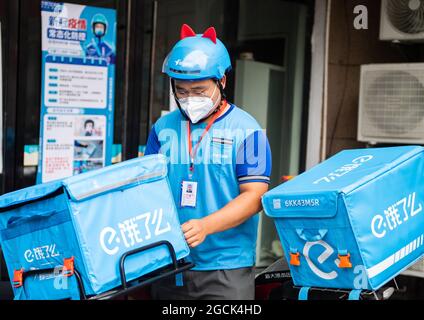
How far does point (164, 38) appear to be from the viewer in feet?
15.0

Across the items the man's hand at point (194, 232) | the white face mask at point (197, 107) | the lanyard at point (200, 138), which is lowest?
the man's hand at point (194, 232)

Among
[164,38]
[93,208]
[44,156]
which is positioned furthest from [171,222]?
[164,38]

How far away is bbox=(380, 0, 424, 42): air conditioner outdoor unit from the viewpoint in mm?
4559

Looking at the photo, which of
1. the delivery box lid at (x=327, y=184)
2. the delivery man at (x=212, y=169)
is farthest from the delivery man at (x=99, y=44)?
the delivery box lid at (x=327, y=184)

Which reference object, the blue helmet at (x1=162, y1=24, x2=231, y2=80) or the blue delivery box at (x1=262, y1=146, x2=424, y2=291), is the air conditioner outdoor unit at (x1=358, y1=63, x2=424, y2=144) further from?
the blue helmet at (x1=162, y1=24, x2=231, y2=80)

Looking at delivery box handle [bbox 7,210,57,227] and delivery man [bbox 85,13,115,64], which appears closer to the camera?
delivery box handle [bbox 7,210,57,227]

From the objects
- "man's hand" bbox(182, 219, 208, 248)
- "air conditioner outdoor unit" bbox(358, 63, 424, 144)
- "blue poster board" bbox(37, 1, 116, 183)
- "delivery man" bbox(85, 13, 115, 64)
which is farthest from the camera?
"air conditioner outdoor unit" bbox(358, 63, 424, 144)

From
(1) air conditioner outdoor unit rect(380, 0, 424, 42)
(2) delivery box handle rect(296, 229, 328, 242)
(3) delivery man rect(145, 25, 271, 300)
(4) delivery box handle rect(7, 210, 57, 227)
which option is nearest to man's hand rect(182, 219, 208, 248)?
(3) delivery man rect(145, 25, 271, 300)

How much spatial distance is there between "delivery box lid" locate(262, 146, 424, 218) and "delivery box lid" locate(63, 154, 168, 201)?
44 centimetres

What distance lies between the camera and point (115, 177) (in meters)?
2.20

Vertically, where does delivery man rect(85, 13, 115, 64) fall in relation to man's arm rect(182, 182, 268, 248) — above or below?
above

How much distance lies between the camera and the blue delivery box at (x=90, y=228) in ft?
6.86

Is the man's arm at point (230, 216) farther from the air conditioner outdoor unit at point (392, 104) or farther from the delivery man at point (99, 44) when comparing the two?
the air conditioner outdoor unit at point (392, 104)

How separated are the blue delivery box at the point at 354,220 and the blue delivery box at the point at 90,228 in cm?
→ 43
